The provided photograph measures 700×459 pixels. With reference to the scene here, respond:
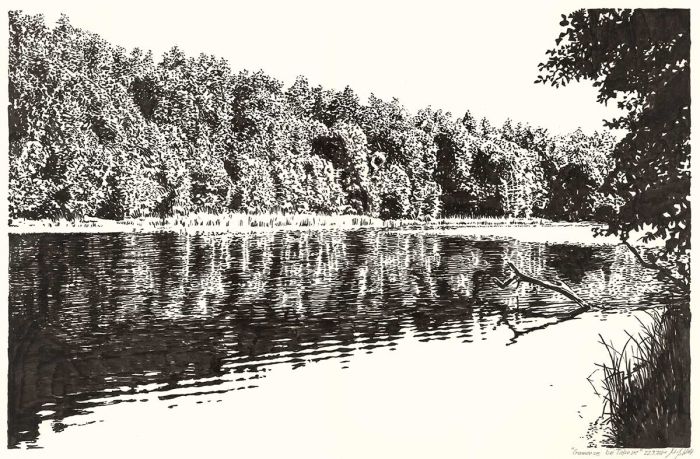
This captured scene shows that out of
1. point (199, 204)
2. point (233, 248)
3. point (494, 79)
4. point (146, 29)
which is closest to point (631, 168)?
point (494, 79)

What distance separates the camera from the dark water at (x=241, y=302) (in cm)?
571

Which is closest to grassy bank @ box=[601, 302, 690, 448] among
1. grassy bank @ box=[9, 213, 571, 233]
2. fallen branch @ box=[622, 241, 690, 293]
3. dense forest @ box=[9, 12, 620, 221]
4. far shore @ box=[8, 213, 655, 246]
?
fallen branch @ box=[622, 241, 690, 293]

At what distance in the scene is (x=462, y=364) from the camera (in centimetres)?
621

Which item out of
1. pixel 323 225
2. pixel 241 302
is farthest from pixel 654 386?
pixel 241 302

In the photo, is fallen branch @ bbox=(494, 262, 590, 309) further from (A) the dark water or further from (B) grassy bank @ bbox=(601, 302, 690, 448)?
(B) grassy bank @ bbox=(601, 302, 690, 448)

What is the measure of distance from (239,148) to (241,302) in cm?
209

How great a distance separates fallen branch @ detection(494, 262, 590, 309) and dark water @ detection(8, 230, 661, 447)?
0.25 ft

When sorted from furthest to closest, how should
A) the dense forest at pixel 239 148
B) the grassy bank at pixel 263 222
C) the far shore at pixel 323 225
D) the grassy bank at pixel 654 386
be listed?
1. the grassy bank at pixel 263 222
2. the far shore at pixel 323 225
3. the dense forest at pixel 239 148
4. the grassy bank at pixel 654 386

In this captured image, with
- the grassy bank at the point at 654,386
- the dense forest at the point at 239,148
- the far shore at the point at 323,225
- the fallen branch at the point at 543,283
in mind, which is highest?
the dense forest at the point at 239,148

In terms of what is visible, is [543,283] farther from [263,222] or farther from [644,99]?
[263,222]

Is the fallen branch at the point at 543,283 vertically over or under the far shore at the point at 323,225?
under

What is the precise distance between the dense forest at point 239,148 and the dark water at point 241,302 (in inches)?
16.6

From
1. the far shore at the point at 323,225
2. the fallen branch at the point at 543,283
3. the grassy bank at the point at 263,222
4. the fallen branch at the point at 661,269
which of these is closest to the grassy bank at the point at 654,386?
the fallen branch at the point at 661,269

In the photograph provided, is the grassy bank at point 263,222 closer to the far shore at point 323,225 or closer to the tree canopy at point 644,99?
the far shore at point 323,225
